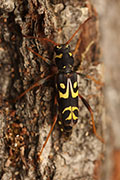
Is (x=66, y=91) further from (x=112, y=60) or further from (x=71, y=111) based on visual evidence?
(x=112, y=60)

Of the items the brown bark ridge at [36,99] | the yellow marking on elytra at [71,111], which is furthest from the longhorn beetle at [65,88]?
the brown bark ridge at [36,99]

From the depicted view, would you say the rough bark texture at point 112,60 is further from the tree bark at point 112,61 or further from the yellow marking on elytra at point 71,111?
the yellow marking on elytra at point 71,111

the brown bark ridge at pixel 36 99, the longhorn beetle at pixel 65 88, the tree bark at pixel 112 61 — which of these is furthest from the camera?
the tree bark at pixel 112 61

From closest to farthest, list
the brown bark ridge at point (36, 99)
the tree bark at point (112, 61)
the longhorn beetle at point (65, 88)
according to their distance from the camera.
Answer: the brown bark ridge at point (36, 99) < the longhorn beetle at point (65, 88) < the tree bark at point (112, 61)

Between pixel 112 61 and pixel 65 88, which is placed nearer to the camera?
pixel 65 88

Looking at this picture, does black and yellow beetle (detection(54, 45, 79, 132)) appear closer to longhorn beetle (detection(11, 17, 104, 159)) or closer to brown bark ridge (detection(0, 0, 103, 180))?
longhorn beetle (detection(11, 17, 104, 159))

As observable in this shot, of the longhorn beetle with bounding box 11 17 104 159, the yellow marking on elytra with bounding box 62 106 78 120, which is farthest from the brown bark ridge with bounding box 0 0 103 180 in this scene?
the yellow marking on elytra with bounding box 62 106 78 120

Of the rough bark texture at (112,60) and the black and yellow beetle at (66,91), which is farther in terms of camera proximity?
the rough bark texture at (112,60)

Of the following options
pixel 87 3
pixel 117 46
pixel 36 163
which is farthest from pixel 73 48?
pixel 117 46

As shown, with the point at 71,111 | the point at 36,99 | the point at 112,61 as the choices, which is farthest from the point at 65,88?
the point at 112,61
